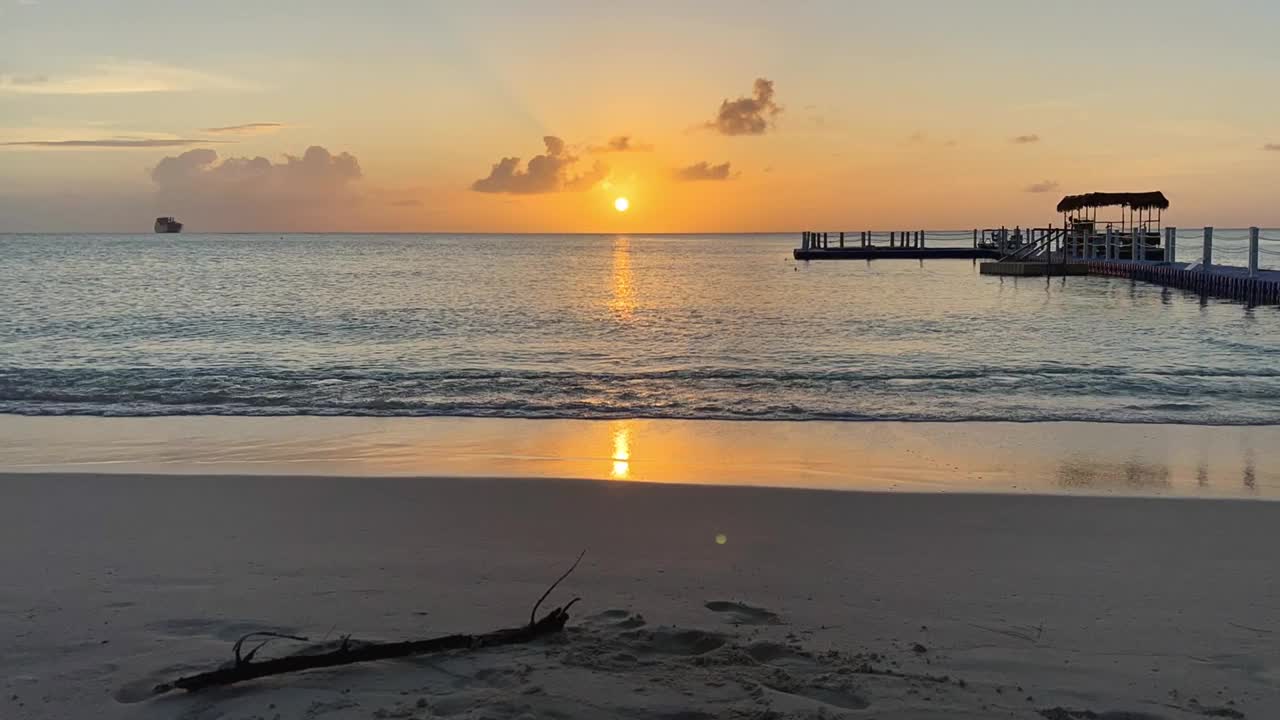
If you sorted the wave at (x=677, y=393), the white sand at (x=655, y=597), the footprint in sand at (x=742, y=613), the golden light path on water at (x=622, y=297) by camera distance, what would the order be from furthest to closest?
the golden light path on water at (x=622, y=297) → the wave at (x=677, y=393) → the footprint in sand at (x=742, y=613) → the white sand at (x=655, y=597)

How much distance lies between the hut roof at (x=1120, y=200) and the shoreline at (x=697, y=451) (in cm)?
3459

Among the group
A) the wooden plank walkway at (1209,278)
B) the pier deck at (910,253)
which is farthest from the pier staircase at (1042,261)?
the pier deck at (910,253)

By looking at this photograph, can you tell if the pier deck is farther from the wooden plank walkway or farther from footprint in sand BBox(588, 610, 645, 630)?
footprint in sand BBox(588, 610, 645, 630)

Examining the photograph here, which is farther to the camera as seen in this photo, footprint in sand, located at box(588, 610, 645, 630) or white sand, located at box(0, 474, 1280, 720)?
footprint in sand, located at box(588, 610, 645, 630)

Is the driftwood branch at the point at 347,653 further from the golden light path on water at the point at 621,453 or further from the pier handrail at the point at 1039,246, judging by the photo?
the pier handrail at the point at 1039,246

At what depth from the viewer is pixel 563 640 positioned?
15.2 ft

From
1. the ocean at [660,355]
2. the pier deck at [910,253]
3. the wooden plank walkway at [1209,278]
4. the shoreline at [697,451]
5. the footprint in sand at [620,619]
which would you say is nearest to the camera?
the footprint in sand at [620,619]

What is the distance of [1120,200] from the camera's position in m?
44.2

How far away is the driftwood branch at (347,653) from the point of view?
4.11 meters

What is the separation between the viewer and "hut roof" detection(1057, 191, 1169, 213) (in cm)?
4212

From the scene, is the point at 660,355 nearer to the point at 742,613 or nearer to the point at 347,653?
the point at 742,613

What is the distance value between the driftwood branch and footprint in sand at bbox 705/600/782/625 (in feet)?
2.83

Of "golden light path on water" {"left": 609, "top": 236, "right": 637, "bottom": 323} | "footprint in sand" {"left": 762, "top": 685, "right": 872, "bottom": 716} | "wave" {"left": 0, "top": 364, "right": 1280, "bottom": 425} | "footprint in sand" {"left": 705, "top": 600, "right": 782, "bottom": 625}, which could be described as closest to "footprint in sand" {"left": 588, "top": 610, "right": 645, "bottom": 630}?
"footprint in sand" {"left": 705, "top": 600, "right": 782, "bottom": 625}

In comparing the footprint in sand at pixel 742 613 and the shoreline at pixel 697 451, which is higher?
the footprint in sand at pixel 742 613
